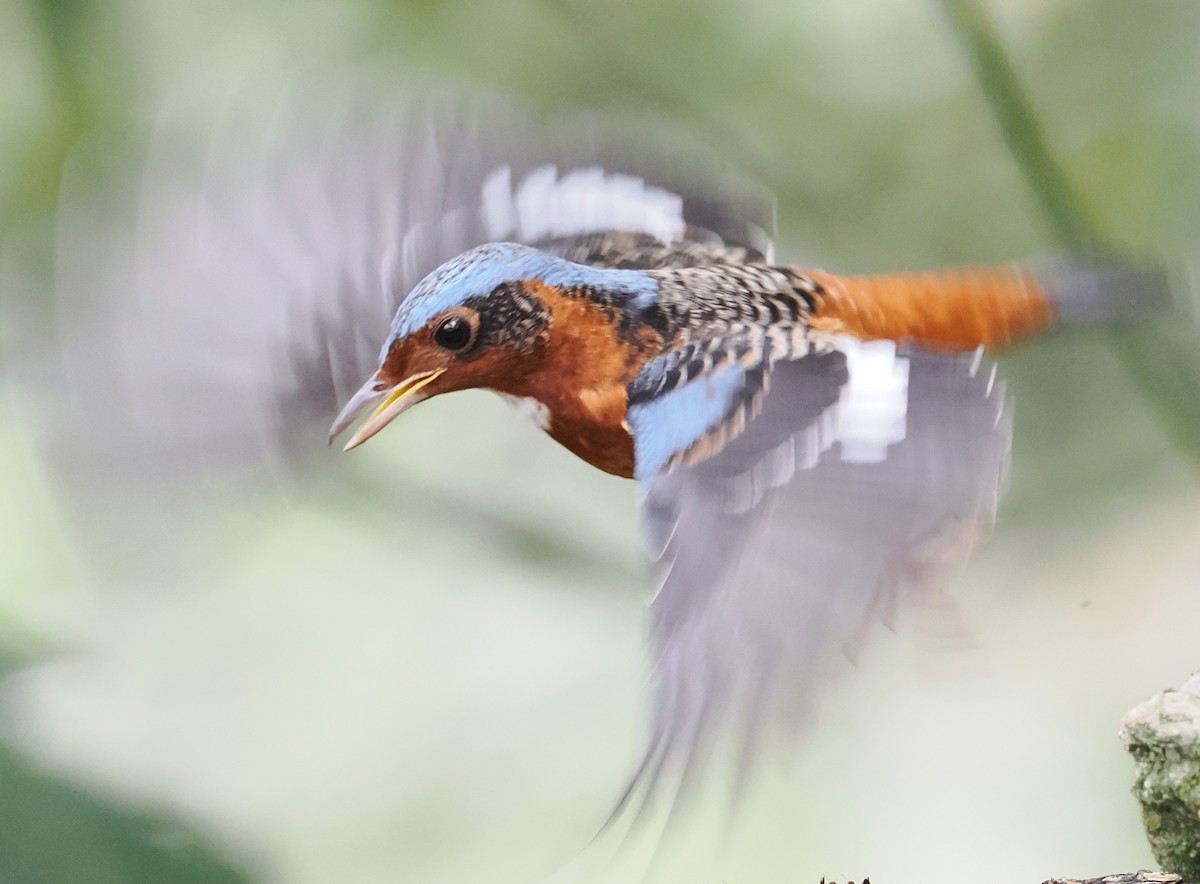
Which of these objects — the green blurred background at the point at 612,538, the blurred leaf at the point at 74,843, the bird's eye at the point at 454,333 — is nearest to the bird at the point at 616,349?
the bird's eye at the point at 454,333

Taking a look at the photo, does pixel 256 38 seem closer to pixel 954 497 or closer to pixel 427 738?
pixel 427 738

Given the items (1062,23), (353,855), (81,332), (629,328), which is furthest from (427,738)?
(1062,23)

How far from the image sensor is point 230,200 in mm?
1065

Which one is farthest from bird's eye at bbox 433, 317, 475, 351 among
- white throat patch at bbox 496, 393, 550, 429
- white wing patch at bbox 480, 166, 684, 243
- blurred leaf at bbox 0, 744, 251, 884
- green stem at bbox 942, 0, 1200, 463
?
green stem at bbox 942, 0, 1200, 463

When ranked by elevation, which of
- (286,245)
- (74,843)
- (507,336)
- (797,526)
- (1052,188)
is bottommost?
(74,843)

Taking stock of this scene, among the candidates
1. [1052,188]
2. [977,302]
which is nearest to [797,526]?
[977,302]

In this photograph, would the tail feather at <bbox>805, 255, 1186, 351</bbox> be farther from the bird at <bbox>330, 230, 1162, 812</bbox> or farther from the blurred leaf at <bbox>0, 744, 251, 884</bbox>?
the blurred leaf at <bbox>0, 744, 251, 884</bbox>

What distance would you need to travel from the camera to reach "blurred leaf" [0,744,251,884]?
3.09ft

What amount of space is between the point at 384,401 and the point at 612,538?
0.60 m

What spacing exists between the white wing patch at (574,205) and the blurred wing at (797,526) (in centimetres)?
35

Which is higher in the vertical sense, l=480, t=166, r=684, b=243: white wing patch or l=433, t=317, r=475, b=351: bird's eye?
l=480, t=166, r=684, b=243: white wing patch

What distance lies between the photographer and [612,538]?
135cm

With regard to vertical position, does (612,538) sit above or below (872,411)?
above

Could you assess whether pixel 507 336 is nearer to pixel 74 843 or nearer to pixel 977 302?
pixel 977 302
